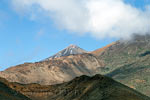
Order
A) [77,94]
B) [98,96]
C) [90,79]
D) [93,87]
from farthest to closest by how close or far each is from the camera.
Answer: [90,79] → [77,94] → [93,87] → [98,96]

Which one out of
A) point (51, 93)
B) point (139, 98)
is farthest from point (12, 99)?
point (51, 93)

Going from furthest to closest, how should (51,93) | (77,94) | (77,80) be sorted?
(51,93), (77,80), (77,94)

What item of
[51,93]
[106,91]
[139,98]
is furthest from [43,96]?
[139,98]

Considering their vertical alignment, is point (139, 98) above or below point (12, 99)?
below

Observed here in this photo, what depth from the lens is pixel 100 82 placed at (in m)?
124

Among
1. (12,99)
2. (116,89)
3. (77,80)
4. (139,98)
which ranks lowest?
(139,98)

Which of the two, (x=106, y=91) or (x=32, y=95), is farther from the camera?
(x=32, y=95)

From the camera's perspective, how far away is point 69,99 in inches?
5379

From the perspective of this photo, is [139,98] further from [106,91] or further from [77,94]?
[77,94]

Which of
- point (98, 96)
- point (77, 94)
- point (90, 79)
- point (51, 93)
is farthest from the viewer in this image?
point (51, 93)

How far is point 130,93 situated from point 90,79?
43841 mm

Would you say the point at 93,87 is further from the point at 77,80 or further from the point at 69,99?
the point at 77,80

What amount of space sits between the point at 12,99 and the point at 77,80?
6931 cm

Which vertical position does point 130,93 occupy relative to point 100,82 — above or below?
below
